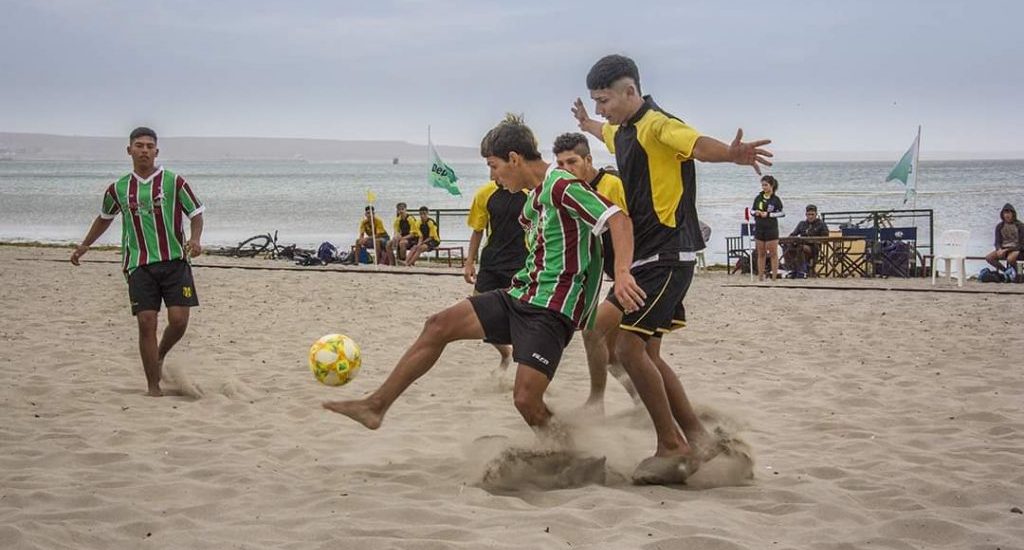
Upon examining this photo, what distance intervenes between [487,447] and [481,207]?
305 centimetres

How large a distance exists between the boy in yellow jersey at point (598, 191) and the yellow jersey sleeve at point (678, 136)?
97 centimetres

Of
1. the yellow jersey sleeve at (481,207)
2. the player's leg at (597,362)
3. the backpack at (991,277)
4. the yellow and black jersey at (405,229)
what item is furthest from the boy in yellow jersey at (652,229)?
the yellow and black jersey at (405,229)

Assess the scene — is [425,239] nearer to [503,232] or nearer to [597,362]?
[503,232]

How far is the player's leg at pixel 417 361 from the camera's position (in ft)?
16.6

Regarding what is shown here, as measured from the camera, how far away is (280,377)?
842 centimetres

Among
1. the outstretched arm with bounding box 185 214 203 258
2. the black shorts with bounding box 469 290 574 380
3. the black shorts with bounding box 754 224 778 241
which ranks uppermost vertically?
the outstretched arm with bounding box 185 214 203 258

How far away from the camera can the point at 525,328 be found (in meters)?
5.05

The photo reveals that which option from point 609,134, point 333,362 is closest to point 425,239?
point 609,134

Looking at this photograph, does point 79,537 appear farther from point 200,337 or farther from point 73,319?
point 73,319

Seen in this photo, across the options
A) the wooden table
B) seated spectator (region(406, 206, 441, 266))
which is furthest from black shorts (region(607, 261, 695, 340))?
seated spectator (region(406, 206, 441, 266))

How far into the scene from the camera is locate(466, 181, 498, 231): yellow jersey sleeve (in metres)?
8.20

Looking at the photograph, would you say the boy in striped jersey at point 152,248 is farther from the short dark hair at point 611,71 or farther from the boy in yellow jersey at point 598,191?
the short dark hair at point 611,71

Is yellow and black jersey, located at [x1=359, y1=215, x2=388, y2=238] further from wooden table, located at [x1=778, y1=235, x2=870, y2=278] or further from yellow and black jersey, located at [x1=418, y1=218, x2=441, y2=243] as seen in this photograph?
wooden table, located at [x1=778, y1=235, x2=870, y2=278]

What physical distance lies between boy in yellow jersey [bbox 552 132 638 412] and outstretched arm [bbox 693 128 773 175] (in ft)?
3.83
